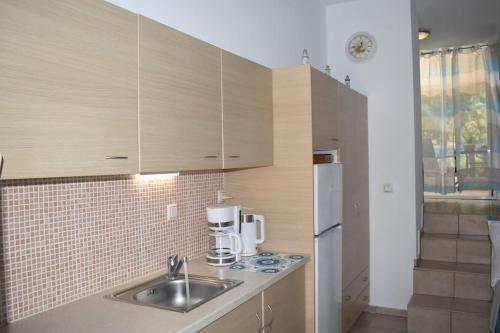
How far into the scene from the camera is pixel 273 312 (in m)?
2.26

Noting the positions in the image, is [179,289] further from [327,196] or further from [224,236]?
[327,196]

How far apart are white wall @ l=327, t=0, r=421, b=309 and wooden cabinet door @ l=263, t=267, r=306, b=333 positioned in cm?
173

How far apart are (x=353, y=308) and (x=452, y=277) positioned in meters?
0.99

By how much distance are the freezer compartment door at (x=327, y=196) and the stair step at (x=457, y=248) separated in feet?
5.21

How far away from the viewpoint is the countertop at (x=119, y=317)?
1545 millimetres

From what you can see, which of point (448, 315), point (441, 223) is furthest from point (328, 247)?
point (441, 223)

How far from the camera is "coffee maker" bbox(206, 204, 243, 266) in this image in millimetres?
2496

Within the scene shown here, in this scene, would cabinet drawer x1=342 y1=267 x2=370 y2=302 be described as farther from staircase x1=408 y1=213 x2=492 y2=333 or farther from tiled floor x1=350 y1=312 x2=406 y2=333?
staircase x1=408 y1=213 x2=492 y2=333

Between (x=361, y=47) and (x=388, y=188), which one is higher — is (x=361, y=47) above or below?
above

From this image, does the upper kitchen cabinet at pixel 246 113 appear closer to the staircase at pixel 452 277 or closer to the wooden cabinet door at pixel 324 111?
the wooden cabinet door at pixel 324 111

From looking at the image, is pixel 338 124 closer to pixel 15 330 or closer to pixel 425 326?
pixel 425 326

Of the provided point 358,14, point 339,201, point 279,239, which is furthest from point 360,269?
point 358,14

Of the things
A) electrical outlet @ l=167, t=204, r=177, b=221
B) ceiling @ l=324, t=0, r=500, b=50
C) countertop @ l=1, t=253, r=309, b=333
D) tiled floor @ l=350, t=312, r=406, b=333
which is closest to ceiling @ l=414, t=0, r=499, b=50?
ceiling @ l=324, t=0, r=500, b=50

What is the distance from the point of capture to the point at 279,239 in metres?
2.81
